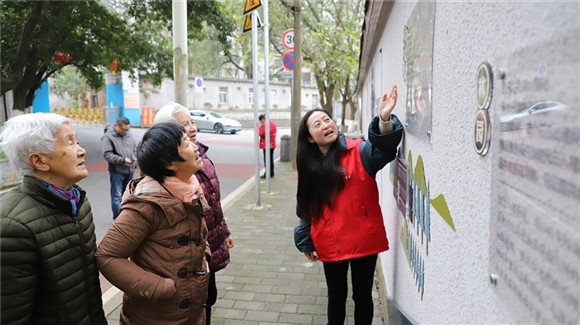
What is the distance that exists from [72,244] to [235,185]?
8.74 metres

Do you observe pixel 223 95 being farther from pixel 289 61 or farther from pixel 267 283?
pixel 267 283

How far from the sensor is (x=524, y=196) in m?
0.87

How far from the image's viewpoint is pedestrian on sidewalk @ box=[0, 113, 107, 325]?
1.60m

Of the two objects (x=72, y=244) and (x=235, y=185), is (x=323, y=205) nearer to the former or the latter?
(x=72, y=244)

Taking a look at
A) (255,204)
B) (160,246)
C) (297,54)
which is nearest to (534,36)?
(160,246)

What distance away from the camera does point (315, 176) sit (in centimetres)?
263

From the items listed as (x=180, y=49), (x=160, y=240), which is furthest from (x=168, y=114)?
(x=180, y=49)

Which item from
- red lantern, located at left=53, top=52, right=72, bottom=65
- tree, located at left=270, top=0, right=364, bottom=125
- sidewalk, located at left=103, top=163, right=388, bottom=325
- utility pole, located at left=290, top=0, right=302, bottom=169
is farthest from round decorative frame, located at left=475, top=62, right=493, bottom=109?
red lantern, located at left=53, top=52, right=72, bottom=65

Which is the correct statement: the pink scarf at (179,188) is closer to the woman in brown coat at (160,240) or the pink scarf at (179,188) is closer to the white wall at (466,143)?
the woman in brown coat at (160,240)

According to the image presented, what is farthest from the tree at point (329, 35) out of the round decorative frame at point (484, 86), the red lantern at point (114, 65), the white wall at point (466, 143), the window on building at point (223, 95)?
the window on building at point (223, 95)

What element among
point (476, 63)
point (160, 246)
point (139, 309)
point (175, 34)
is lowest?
point (139, 309)

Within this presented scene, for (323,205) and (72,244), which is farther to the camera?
(323,205)

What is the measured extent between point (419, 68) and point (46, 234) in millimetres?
1780

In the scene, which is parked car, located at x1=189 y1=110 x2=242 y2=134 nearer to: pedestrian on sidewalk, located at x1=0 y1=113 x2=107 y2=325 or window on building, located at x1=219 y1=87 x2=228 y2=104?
window on building, located at x1=219 y1=87 x2=228 y2=104
